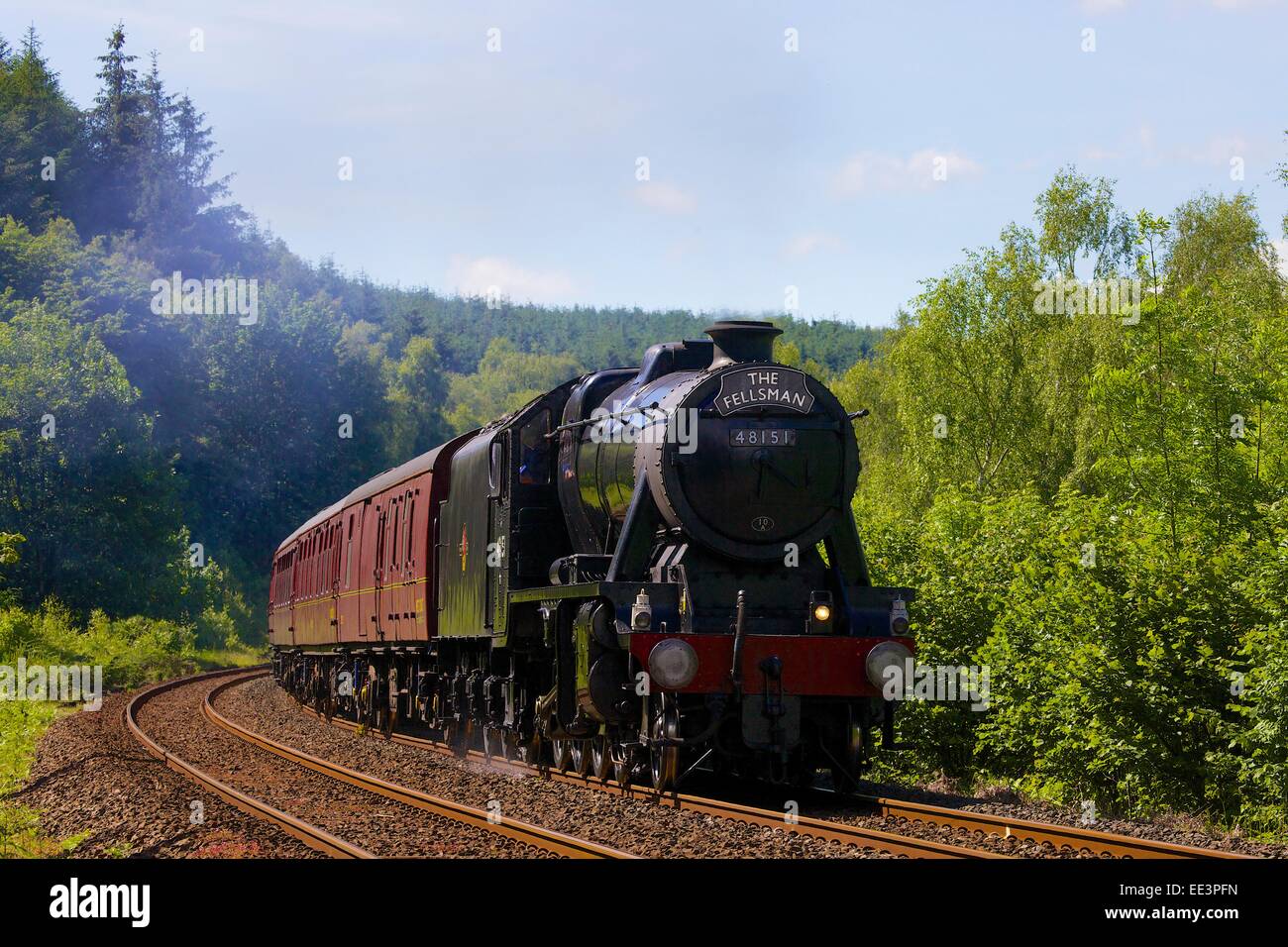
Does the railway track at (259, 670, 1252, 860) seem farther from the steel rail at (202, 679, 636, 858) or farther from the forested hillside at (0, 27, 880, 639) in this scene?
the forested hillside at (0, 27, 880, 639)

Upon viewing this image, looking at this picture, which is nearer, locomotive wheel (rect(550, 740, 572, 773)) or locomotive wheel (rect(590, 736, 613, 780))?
locomotive wheel (rect(590, 736, 613, 780))

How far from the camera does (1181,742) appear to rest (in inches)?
485

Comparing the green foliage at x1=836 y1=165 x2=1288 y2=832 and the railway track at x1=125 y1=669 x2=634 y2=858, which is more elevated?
the green foliage at x1=836 y1=165 x2=1288 y2=832

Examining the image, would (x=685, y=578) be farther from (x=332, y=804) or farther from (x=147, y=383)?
(x=147, y=383)

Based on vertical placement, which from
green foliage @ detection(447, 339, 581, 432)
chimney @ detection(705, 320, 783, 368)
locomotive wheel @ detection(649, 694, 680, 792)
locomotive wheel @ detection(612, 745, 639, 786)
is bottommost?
locomotive wheel @ detection(612, 745, 639, 786)

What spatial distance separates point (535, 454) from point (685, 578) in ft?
10.7

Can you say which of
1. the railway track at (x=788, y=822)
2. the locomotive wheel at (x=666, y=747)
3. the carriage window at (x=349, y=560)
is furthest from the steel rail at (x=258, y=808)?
the carriage window at (x=349, y=560)

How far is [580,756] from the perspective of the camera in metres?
13.9

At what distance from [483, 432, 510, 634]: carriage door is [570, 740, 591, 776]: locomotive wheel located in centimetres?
138

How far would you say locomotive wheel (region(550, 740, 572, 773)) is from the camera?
14172 mm

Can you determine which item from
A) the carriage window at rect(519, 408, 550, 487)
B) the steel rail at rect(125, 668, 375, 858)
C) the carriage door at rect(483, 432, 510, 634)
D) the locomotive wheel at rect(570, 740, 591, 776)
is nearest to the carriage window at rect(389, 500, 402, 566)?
the steel rail at rect(125, 668, 375, 858)

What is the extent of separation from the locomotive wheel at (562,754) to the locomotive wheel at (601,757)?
67 cm

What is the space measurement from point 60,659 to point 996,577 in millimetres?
22389
